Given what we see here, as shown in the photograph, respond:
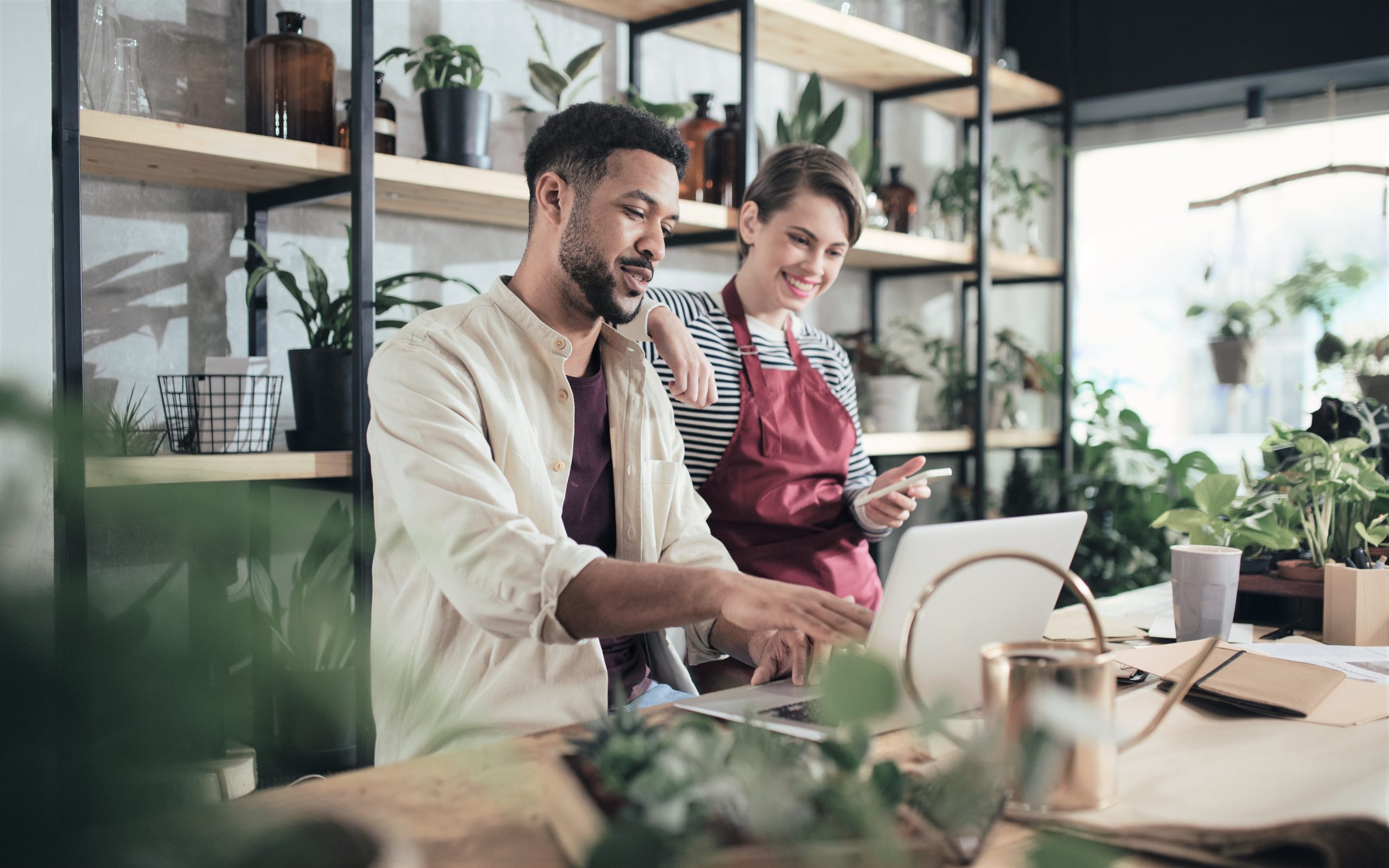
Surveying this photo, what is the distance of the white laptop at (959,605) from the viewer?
0.84m

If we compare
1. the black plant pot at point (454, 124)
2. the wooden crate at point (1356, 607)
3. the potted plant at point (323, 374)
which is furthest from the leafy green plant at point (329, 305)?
the wooden crate at point (1356, 607)

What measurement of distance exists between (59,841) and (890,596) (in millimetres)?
676

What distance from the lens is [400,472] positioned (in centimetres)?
118

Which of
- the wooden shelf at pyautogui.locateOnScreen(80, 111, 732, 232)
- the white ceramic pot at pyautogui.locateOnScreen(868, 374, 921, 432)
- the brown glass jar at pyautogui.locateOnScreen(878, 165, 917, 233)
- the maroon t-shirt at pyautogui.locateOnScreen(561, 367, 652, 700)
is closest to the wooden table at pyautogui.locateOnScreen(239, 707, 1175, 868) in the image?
the maroon t-shirt at pyautogui.locateOnScreen(561, 367, 652, 700)

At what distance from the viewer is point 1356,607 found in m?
1.37

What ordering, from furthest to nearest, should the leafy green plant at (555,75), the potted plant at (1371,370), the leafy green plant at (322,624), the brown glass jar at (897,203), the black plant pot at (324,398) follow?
1. the brown glass jar at (897,203)
2. the potted plant at (1371,370)
3. the leafy green plant at (555,75)
4. the black plant pot at (324,398)
5. the leafy green plant at (322,624)

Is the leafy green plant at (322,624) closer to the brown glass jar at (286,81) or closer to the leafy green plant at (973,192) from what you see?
the brown glass jar at (286,81)

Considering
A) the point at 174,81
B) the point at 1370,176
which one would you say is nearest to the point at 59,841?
the point at 174,81

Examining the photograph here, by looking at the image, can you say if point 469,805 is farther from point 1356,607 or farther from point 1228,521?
point 1228,521

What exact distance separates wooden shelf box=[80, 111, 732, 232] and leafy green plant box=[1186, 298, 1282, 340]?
7.85 feet

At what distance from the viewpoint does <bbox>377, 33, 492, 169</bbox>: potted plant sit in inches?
80.7

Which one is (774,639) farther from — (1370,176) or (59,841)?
(1370,176)

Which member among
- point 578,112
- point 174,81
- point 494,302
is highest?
point 174,81

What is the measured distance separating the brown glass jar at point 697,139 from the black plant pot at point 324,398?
1027mm
